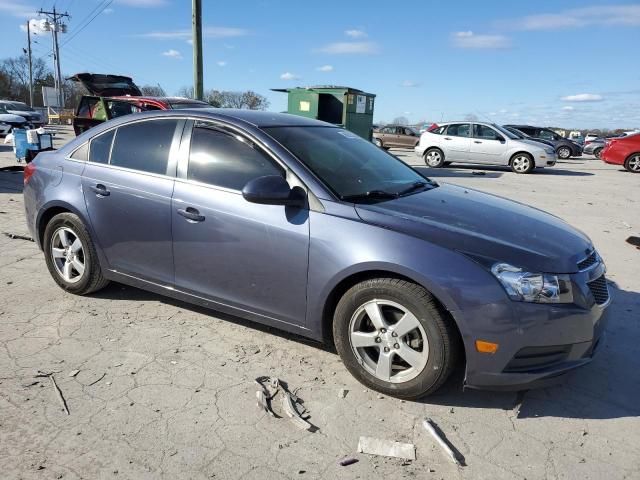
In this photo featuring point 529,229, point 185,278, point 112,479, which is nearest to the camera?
point 112,479

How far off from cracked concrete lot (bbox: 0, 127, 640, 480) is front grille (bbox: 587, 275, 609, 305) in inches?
23.7

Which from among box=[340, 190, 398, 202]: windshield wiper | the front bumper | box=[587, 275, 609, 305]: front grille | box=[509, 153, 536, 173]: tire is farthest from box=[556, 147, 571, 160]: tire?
the front bumper

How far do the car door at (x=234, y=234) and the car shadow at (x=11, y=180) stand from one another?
24.2ft

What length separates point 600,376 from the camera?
3289 mm

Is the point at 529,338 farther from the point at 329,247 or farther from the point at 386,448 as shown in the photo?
the point at 329,247

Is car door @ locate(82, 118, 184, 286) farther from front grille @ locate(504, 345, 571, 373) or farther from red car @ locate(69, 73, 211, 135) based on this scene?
red car @ locate(69, 73, 211, 135)

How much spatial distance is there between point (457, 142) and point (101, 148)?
14.9m

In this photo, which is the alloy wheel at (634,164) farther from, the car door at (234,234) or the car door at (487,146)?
the car door at (234,234)

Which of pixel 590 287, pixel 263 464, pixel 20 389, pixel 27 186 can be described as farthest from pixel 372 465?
pixel 27 186

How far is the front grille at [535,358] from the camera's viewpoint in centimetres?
269

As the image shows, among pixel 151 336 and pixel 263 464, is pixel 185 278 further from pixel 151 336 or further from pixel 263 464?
pixel 263 464

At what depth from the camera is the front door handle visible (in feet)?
11.2

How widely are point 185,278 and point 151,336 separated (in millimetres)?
500

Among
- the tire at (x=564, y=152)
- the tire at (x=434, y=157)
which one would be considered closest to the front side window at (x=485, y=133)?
the tire at (x=434, y=157)
